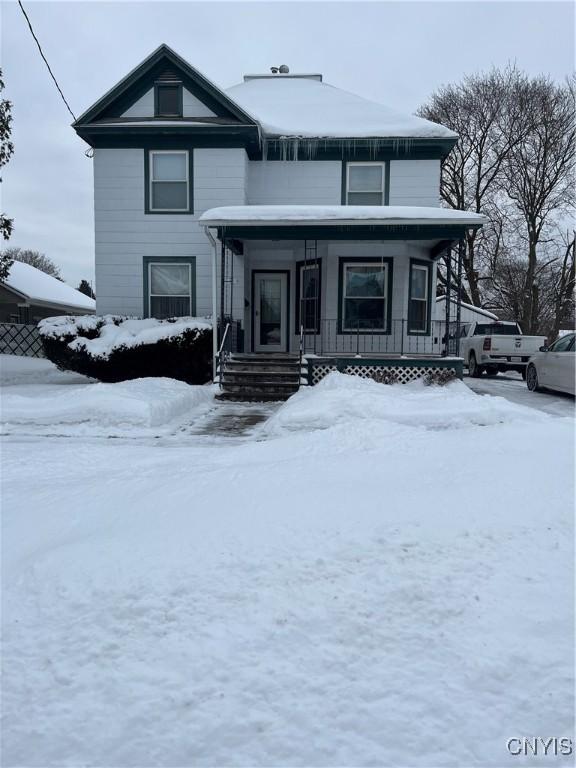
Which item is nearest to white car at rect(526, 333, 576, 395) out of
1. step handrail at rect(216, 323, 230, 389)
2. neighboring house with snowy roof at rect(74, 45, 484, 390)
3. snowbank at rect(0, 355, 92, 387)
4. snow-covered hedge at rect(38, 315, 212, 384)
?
neighboring house with snowy roof at rect(74, 45, 484, 390)

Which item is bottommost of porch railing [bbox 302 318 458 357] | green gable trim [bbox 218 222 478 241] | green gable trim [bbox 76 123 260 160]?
porch railing [bbox 302 318 458 357]

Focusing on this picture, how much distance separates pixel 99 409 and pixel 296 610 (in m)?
6.26

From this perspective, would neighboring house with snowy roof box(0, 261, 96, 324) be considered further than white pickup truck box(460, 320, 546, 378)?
Yes

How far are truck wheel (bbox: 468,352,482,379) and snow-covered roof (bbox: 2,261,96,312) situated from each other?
1982 centimetres

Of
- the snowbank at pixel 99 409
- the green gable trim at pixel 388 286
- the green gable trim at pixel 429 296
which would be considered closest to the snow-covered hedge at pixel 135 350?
the snowbank at pixel 99 409

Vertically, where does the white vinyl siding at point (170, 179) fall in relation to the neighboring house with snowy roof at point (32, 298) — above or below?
above

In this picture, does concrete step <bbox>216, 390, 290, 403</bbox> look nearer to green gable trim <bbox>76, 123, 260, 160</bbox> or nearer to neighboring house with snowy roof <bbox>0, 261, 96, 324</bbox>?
green gable trim <bbox>76, 123, 260, 160</bbox>

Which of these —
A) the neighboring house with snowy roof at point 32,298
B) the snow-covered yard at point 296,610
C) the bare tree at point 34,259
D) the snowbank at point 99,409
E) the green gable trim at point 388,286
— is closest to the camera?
the snow-covered yard at point 296,610

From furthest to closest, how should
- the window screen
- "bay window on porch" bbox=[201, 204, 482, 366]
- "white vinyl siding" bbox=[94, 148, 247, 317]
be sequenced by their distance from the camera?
1. the window screen
2. "white vinyl siding" bbox=[94, 148, 247, 317]
3. "bay window on porch" bbox=[201, 204, 482, 366]

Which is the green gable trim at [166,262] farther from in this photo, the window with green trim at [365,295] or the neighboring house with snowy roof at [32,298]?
the neighboring house with snowy roof at [32,298]

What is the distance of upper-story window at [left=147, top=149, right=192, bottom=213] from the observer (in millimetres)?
14008

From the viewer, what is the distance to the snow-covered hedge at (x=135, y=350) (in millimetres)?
11859

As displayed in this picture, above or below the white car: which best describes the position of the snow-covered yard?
below

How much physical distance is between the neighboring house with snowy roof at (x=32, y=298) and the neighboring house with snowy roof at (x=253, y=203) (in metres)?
13.3
